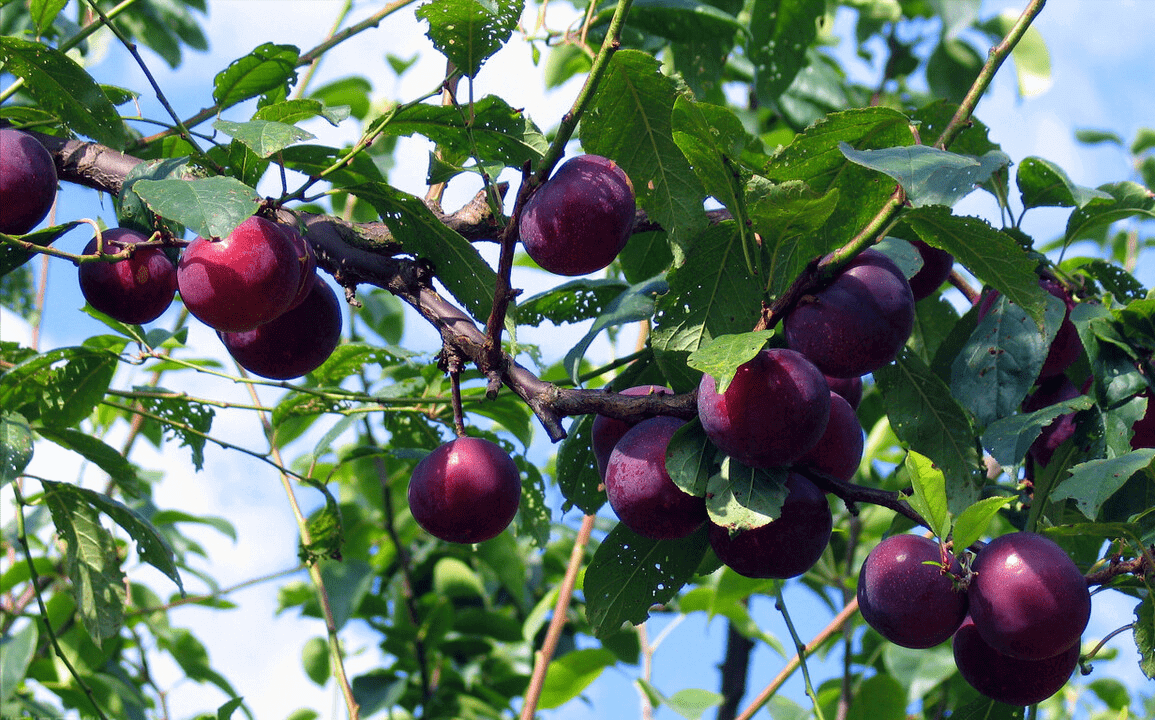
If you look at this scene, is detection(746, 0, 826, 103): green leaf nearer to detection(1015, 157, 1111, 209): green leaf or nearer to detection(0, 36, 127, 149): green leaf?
detection(1015, 157, 1111, 209): green leaf

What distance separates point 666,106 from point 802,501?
430mm

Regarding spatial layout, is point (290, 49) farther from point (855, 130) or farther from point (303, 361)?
point (855, 130)

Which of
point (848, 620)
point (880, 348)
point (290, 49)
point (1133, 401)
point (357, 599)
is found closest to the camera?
point (880, 348)

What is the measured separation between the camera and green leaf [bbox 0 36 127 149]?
1087 millimetres

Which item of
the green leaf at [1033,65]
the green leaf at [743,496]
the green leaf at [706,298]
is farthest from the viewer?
the green leaf at [1033,65]

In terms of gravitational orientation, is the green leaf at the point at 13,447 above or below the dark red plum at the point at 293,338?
below

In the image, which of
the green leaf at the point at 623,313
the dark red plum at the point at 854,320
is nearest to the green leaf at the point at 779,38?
the green leaf at the point at 623,313

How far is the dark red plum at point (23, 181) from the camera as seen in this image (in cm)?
103

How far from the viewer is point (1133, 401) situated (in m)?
1.15

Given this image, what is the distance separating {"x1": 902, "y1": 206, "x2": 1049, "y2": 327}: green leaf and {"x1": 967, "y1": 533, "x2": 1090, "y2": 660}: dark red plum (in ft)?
0.74

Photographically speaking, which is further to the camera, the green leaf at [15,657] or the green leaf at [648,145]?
the green leaf at [15,657]

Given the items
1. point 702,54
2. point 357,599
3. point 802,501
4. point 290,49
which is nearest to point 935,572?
point 802,501

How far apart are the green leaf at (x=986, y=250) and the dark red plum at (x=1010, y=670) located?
350 millimetres

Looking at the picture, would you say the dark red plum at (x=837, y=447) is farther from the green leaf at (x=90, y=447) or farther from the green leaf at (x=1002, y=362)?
the green leaf at (x=90, y=447)
